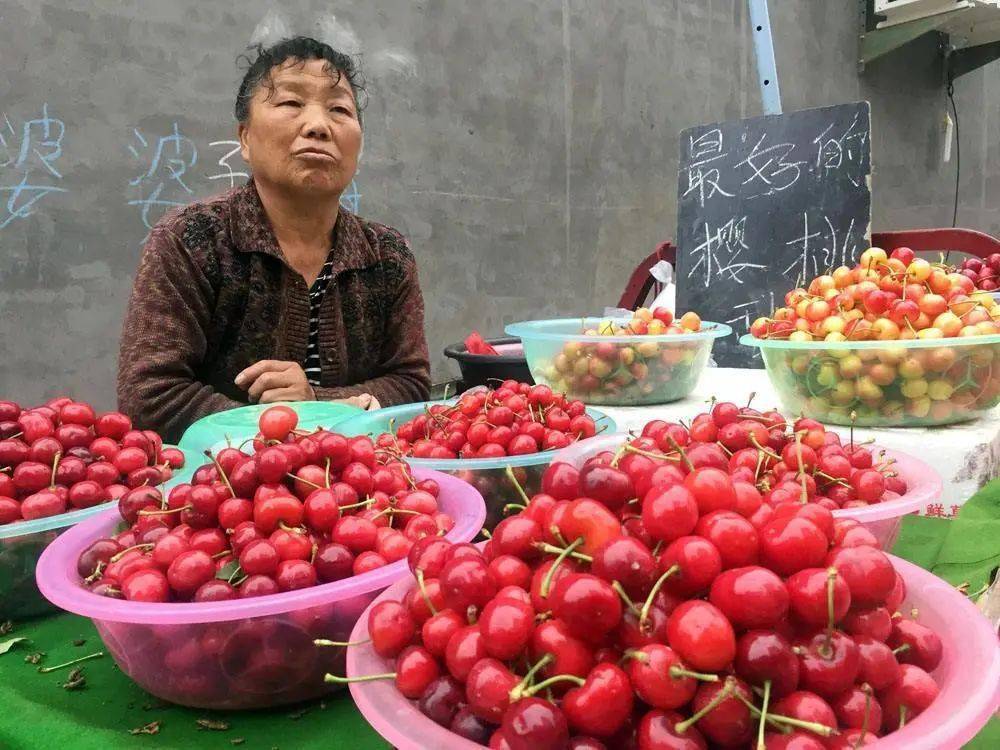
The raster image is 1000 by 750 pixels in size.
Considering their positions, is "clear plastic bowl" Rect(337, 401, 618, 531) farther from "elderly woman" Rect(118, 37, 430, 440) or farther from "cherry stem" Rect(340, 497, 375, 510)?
"elderly woman" Rect(118, 37, 430, 440)

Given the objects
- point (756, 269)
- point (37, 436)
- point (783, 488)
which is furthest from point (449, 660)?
point (756, 269)

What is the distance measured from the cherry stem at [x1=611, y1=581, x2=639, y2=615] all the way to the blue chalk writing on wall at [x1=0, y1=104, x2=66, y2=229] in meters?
3.12

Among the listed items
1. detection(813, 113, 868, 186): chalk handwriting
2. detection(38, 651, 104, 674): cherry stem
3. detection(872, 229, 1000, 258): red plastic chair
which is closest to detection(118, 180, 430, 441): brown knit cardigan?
detection(38, 651, 104, 674): cherry stem

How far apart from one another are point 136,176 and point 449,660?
317 centimetres

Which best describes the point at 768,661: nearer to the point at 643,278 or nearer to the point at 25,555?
the point at 25,555

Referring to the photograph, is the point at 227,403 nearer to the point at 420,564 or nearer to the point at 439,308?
the point at 420,564

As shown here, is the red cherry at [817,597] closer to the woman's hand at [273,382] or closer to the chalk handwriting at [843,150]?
the woman's hand at [273,382]

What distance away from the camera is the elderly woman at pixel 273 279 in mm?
1793

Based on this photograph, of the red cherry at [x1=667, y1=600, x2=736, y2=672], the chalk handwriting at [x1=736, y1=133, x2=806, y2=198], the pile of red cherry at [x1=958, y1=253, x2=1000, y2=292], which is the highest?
the chalk handwriting at [x1=736, y1=133, x2=806, y2=198]

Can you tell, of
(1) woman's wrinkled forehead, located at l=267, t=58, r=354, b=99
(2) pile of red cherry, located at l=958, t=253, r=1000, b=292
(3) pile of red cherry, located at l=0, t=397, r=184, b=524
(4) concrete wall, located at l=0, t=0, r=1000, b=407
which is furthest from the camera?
(4) concrete wall, located at l=0, t=0, r=1000, b=407

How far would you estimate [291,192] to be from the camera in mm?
1910

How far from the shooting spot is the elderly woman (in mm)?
1793

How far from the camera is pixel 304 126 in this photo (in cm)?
177

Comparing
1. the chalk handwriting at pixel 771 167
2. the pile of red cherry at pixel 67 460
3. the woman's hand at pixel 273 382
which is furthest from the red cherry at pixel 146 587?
the chalk handwriting at pixel 771 167
